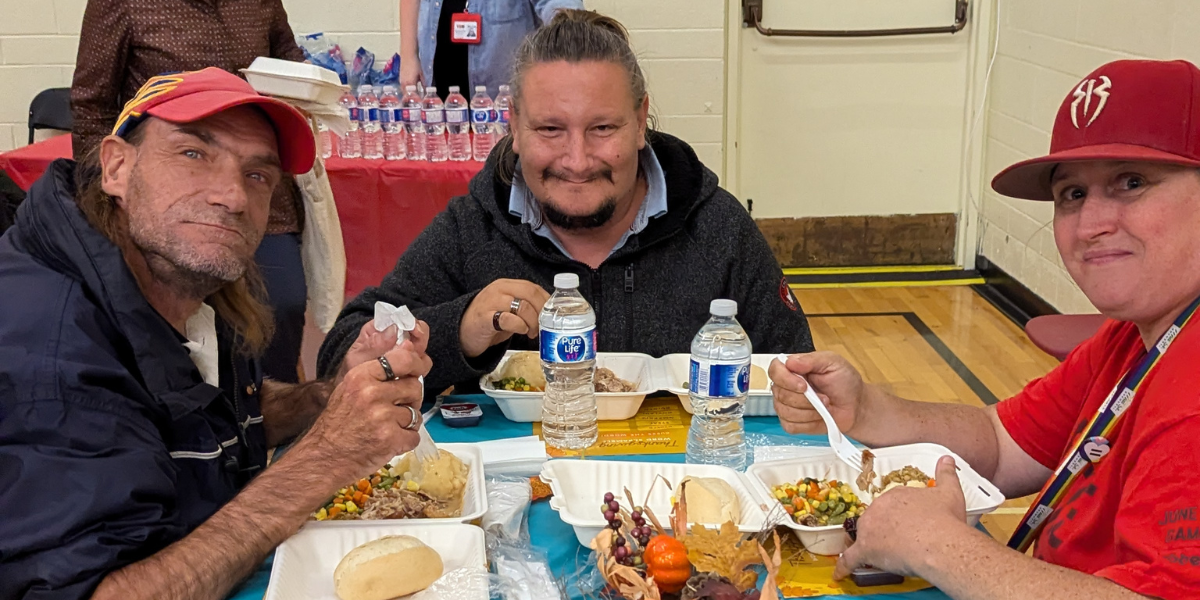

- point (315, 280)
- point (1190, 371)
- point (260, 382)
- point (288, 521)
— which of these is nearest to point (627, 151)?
point (260, 382)

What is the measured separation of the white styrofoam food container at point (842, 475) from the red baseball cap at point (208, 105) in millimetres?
1029

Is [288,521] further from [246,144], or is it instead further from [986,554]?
[986,554]

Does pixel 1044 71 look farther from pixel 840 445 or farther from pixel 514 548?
pixel 514 548

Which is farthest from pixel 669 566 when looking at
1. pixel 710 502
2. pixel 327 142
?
pixel 327 142

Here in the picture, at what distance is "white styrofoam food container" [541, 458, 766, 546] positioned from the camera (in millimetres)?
1633

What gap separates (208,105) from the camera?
1714 mm

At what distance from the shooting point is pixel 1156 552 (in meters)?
1.20

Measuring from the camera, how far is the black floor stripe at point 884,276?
19.2ft

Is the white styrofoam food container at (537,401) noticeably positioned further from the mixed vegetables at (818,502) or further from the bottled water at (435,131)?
the bottled water at (435,131)

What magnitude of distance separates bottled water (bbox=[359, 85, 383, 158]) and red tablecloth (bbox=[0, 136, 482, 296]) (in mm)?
122

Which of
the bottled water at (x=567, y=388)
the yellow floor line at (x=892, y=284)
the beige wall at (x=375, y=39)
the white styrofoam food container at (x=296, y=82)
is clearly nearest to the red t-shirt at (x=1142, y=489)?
the bottled water at (x=567, y=388)

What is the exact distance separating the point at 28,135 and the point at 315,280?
8.77 ft

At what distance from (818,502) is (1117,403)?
0.46 meters

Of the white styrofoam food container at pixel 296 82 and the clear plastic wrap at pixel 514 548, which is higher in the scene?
the white styrofoam food container at pixel 296 82
